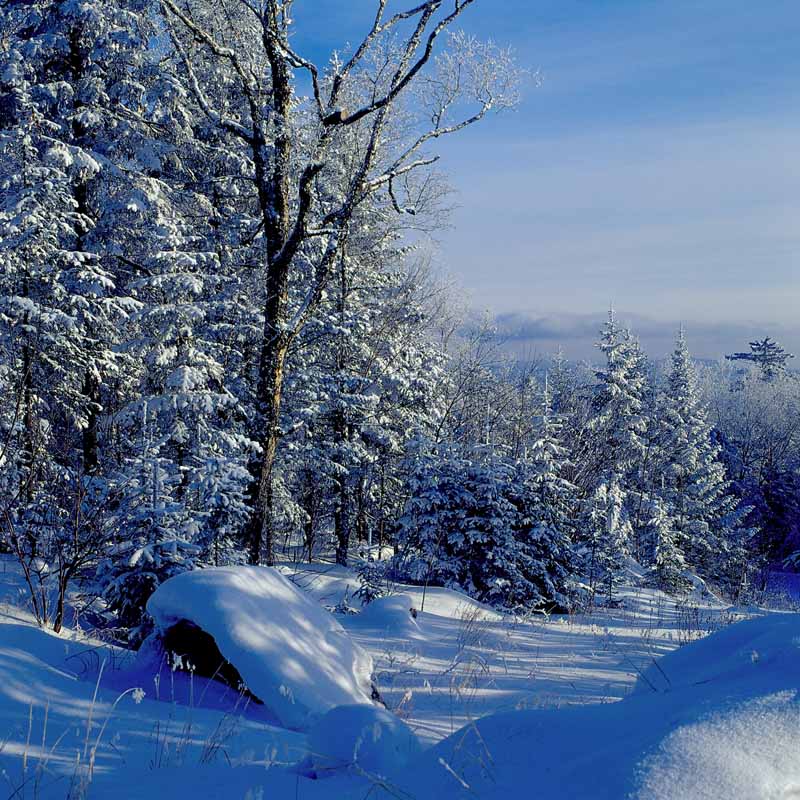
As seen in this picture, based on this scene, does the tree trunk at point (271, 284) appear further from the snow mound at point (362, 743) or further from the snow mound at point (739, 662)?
the snow mound at point (362, 743)

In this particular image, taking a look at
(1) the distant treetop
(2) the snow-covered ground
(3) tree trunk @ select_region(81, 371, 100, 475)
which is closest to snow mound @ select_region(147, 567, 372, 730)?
(2) the snow-covered ground

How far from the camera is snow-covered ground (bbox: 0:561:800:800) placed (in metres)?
1.76

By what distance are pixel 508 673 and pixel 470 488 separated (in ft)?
21.8

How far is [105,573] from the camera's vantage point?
571 centimetres

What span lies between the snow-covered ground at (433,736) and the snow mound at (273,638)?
0.61 ft

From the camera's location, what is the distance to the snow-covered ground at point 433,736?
69.3 inches

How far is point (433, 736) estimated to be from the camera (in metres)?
3.47

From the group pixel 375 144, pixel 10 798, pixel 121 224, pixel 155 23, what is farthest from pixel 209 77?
pixel 10 798

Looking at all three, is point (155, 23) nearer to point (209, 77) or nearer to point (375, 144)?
point (209, 77)

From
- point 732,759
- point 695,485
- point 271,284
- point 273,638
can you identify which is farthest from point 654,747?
point 695,485

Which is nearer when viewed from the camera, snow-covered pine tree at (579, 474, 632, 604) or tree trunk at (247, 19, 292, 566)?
tree trunk at (247, 19, 292, 566)

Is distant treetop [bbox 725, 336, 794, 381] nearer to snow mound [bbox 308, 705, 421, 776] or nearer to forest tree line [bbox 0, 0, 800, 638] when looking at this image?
forest tree line [bbox 0, 0, 800, 638]

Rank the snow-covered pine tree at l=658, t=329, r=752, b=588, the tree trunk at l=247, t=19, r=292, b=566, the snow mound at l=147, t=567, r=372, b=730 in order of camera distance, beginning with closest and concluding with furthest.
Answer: the snow mound at l=147, t=567, r=372, b=730
the tree trunk at l=247, t=19, r=292, b=566
the snow-covered pine tree at l=658, t=329, r=752, b=588

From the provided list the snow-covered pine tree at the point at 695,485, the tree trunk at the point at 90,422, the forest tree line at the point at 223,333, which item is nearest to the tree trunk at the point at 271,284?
the forest tree line at the point at 223,333
